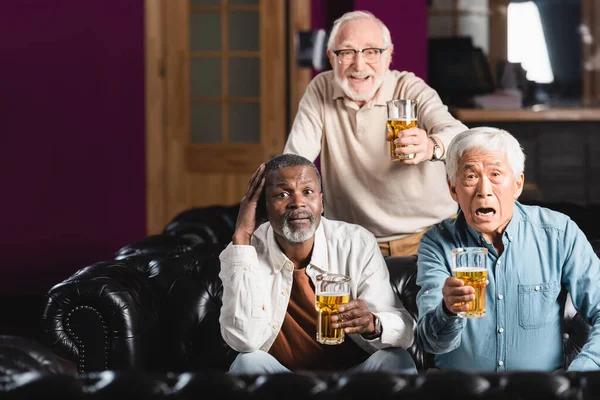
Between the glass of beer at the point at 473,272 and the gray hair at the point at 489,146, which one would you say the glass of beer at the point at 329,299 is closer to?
the glass of beer at the point at 473,272

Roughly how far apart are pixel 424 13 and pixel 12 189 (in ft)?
9.60

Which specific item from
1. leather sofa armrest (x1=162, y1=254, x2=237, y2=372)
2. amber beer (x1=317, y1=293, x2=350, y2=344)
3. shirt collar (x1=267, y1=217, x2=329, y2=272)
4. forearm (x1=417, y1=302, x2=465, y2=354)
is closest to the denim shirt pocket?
forearm (x1=417, y1=302, x2=465, y2=354)

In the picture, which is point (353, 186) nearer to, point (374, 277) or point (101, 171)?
point (374, 277)

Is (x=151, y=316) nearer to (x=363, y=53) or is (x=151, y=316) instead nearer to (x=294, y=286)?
(x=294, y=286)

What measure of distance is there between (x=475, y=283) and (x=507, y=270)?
0.27m

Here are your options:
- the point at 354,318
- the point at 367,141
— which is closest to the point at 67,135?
the point at 367,141

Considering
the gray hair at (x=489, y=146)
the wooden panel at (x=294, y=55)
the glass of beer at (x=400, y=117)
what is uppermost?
the wooden panel at (x=294, y=55)

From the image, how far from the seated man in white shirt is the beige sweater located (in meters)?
0.75

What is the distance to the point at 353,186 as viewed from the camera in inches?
136

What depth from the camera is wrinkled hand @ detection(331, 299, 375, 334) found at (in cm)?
231

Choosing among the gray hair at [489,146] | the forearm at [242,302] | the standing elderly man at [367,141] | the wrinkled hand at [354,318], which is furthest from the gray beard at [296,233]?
the standing elderly man at [367,141]

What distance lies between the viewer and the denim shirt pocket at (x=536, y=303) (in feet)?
7.66

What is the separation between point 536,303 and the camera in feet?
7.69

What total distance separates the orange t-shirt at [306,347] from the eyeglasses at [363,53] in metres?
1.07
